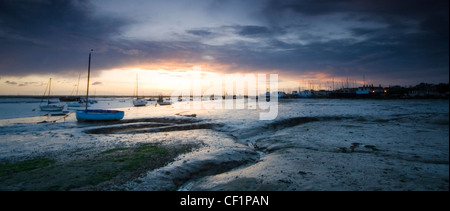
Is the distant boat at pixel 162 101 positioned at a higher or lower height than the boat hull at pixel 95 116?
higher

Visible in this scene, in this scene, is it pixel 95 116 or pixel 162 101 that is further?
pixel 162 101

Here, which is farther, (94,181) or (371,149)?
(371,149)

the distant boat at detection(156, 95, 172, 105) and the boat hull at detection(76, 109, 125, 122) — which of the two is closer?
the boat hull at detection(76, 109, 125, 122)

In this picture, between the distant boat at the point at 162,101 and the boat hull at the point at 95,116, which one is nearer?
the boat hull at the point at 95,116

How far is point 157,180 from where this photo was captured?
8.62m

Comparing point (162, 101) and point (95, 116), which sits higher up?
point (162, 101)

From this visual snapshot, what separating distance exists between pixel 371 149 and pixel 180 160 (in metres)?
11.0

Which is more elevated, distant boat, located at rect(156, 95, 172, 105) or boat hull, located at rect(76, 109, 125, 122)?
distant boat, located at rect(156, 95, 172, 105)

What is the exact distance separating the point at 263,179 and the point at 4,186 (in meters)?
9.99
